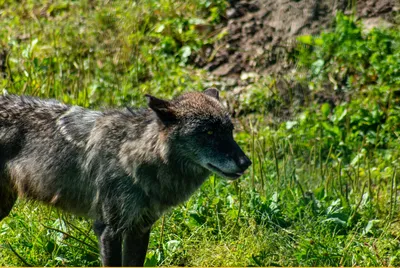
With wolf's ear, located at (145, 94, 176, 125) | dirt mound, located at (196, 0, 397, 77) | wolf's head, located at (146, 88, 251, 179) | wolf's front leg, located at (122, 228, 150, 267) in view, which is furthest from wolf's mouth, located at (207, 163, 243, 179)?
dirt mound, located at (196, 0, 397, 77)

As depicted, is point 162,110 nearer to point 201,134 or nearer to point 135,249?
point 201,134

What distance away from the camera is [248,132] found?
Result: 8.38 metres

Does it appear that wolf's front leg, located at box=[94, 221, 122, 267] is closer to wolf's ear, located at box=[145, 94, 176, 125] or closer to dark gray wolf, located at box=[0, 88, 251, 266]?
dark gray wolf, located at box=[0, 88, 251, 266]

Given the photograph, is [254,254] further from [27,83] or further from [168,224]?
[27,83]

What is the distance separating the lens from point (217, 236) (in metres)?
6.28

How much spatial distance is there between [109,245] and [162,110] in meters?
1.01

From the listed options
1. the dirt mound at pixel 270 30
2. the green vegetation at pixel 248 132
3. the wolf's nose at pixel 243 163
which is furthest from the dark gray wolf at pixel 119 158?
the dirt mound at pixel 270 30

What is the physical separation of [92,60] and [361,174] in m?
3.84

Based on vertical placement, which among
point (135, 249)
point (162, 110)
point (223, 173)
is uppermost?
point (162, 110)

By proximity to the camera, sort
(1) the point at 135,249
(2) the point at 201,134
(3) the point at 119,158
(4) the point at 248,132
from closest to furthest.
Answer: (2) the point at 201,134
(3) the point at 119,158
(1) the point at 135,249
(4) the point at 248,132

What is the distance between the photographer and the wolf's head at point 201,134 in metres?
5.27

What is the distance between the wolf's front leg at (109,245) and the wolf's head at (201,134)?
2.43ft

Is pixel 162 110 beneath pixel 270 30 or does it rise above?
above

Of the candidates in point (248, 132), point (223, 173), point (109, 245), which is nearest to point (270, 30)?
point (248, 132)
